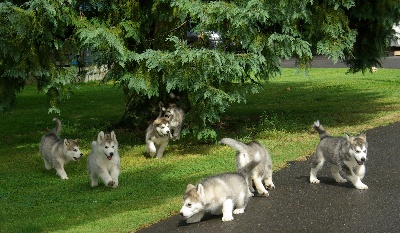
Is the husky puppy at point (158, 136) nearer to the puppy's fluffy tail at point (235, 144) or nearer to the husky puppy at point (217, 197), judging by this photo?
the puppy's fluffy tail at point (235, 144)

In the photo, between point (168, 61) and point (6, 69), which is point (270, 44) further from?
point (6, 69)

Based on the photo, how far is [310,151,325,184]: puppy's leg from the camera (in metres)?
12.0

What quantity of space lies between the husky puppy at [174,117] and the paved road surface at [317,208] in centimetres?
403

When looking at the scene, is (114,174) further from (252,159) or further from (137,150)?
(137,150)

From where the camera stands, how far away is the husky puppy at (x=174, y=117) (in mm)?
16406

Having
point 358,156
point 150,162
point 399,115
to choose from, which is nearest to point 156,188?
point 150,162

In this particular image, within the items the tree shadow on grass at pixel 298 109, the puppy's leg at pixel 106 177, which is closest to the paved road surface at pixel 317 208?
the puppy's leg at pixel 106 177

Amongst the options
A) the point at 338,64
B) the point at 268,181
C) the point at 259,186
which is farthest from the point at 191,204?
the point at 338,64

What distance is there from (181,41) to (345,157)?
4.88 metres

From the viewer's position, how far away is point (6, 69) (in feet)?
50.2

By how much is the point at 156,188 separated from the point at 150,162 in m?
2.41

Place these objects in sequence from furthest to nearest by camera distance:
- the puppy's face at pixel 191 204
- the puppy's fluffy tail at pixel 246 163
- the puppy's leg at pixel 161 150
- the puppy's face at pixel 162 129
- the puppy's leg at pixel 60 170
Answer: the puppy's leg at pixel 161 150 < the puppy's face at pixel 162 129 < the puppy's leg at pixel 60 170 < the puppy's fluffy tail at pixel 246 163 < the puppy's face at pixel 191 204

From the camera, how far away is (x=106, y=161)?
12.9 metres

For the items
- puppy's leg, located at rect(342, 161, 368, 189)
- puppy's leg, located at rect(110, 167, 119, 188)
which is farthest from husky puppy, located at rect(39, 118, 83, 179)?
puppy's leg, located at rect(342, 161, 368, 189)
